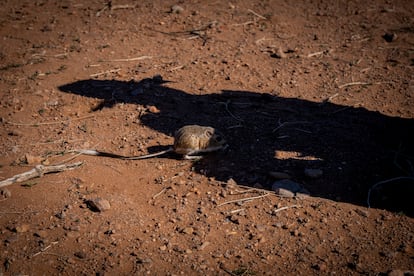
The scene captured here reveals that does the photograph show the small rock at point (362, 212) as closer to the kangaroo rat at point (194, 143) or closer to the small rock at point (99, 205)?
the kangaroo rat at point (194, 143)

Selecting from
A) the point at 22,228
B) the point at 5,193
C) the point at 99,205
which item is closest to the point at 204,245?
the point at 99,205

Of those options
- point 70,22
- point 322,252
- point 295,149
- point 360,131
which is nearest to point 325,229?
point 322,252

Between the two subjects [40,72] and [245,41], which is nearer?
[40,72]

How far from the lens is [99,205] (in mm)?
Result: 4098

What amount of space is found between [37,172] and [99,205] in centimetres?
97

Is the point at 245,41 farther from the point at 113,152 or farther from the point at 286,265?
the point at 286,265

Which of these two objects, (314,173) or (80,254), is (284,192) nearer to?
(314,173)

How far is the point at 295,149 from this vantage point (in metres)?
4.84

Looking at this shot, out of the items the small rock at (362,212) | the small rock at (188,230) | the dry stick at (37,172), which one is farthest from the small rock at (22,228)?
the small rock at (362,212)

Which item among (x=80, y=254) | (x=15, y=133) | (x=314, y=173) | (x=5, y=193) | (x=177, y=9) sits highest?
(x=177, y=9)

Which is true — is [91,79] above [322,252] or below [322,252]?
above

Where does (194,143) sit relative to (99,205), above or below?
above

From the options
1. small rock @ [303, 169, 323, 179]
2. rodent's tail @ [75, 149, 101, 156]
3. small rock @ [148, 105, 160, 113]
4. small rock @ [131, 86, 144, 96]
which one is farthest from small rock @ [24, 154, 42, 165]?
small rock @ [303, 169, 323, 179]

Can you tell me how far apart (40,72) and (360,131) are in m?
5.10
